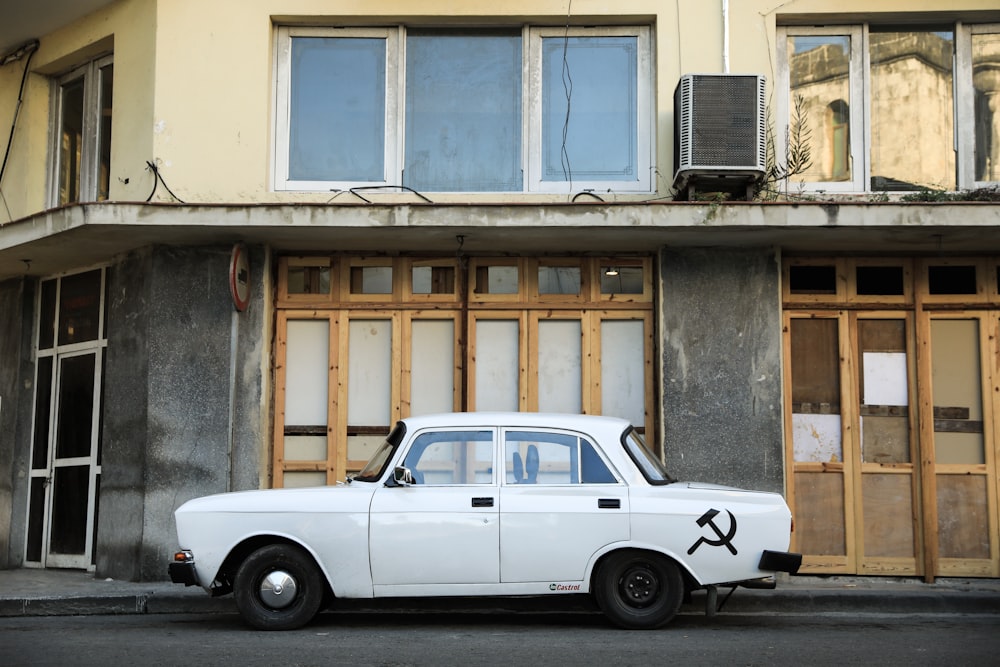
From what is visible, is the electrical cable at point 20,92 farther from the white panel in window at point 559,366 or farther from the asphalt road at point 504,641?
the white panel in window at point 559,366

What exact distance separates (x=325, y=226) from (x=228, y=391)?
1.96 meters

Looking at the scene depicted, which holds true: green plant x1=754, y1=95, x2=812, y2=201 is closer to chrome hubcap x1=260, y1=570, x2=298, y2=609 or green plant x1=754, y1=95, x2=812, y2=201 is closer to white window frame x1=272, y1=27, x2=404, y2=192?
white window frame x1=272, y1=27, x2=404, y2=192

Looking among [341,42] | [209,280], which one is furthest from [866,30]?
[209,280]

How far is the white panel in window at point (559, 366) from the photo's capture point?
38.3 ft

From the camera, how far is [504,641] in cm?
778

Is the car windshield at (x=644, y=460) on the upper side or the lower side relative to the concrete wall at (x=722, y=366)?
lower

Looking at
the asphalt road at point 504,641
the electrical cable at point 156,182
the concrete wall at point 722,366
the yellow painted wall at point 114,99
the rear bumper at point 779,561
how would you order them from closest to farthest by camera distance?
the asphalt road at point 504,641 < the rear bumper at point 779,561 < the concrete wall at point 722,366 < the electrical cable at point 156,182 < the yellow painted wall at point 114,99

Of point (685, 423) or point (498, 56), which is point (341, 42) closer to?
point (498, 56)

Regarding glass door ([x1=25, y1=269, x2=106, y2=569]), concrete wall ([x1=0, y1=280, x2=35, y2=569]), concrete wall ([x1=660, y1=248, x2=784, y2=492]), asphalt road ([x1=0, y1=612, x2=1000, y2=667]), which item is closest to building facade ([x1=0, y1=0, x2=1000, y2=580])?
concrete wall ([x1=660, y1=248, x2=784, y2=492])

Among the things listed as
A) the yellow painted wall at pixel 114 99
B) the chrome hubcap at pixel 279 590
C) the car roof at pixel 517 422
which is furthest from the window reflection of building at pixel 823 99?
the chrome hubcap at pixel 279 590

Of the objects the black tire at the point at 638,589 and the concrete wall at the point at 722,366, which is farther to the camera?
the concrete wall at the point at 722,366

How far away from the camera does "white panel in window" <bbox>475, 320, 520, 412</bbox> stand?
38.4 feet

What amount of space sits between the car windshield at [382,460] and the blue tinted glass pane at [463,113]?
3.89m

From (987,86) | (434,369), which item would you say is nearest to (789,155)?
(987,86)
